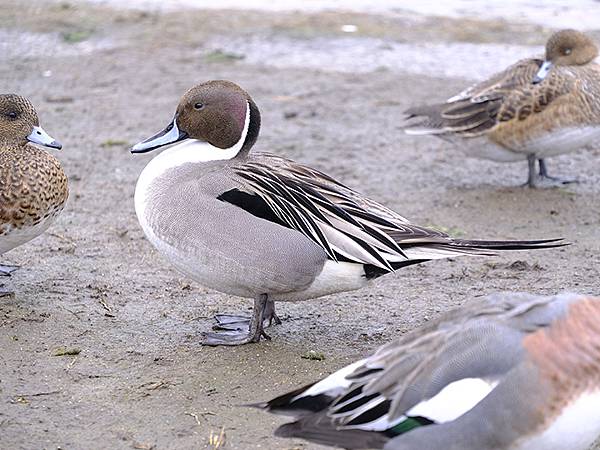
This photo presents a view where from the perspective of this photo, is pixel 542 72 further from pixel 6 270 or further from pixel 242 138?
pixel 6 270

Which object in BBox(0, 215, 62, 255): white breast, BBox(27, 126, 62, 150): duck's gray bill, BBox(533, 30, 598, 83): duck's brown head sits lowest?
BBox(0, 215, 62, 255): white breast

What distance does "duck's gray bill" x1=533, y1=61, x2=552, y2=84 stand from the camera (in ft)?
19.6

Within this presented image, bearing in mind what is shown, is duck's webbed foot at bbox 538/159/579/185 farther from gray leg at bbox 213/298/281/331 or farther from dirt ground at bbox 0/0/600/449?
gray leg at bbox 213/298/281/331

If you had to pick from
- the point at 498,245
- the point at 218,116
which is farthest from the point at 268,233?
the point at 498,245

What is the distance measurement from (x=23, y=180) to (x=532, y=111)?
297 cm

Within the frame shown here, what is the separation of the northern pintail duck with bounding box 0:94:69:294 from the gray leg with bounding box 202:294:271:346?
36.4 inches

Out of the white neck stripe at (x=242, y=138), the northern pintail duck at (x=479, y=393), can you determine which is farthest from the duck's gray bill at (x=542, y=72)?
the northern pintail duck at (x=479, y=393)

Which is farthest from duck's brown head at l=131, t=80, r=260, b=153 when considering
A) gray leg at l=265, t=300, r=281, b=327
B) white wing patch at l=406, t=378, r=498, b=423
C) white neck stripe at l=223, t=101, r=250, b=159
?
white wing patch at l=406, t=378, r=498, b=423

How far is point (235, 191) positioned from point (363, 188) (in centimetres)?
217

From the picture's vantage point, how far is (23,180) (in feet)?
14.4

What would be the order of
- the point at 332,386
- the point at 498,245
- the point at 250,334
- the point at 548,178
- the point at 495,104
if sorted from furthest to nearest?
the point at 548,178
the point at 495,104
the point at 250,334
the point at 498,245
the point at 332,386

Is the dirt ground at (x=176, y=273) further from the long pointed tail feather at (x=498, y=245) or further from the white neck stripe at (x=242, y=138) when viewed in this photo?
the white neck stripe at (x=242, y=138)

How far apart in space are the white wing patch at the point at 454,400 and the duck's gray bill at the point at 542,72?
145 inches

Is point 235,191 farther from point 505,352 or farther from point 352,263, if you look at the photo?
point 505,352
